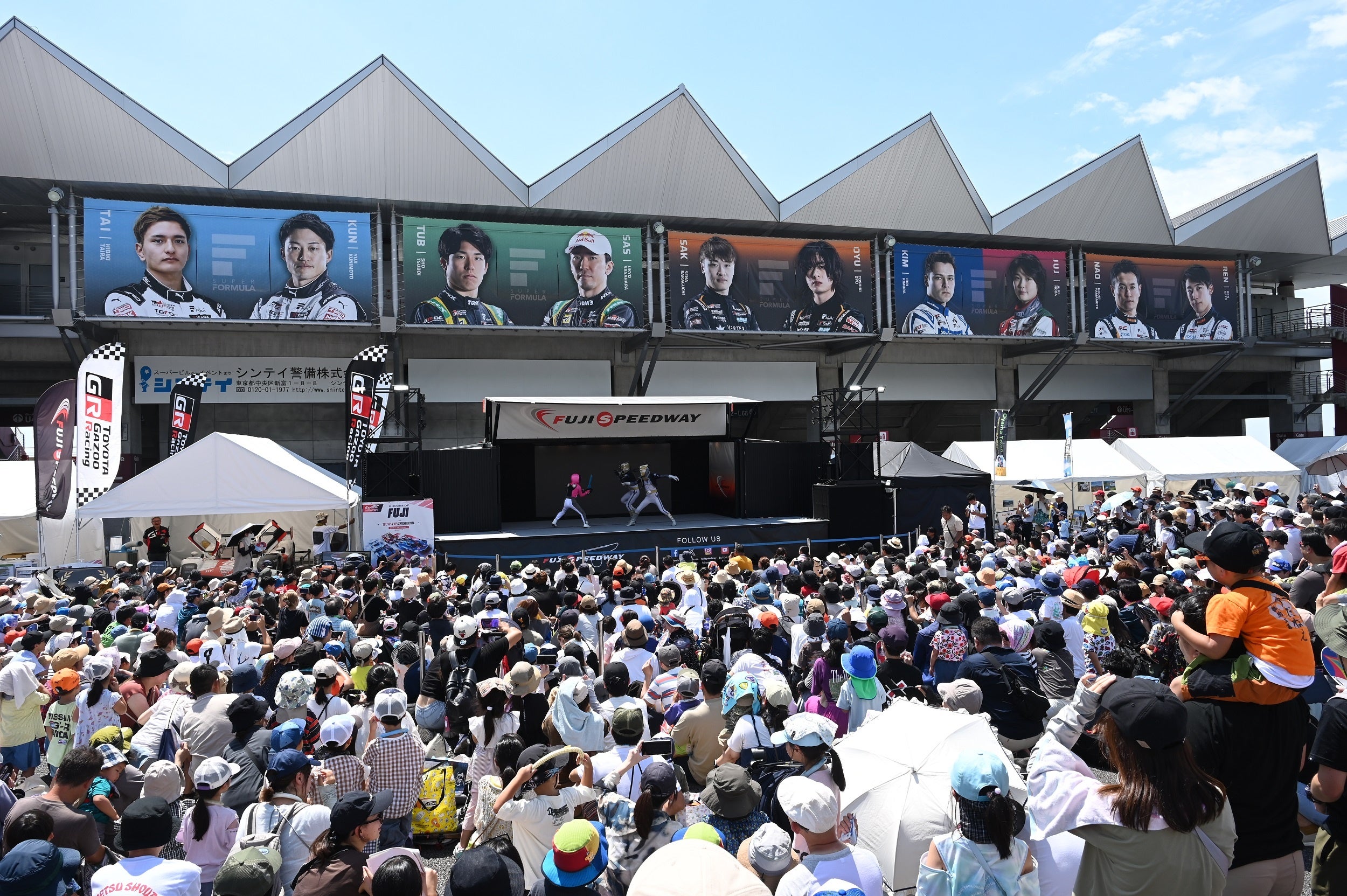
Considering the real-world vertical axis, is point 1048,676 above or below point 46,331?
below

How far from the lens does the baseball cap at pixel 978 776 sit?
7.75 ft

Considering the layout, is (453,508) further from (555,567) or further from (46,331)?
(46,331)

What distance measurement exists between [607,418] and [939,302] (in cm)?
1483

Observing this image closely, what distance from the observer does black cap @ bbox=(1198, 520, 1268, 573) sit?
9.78 ft

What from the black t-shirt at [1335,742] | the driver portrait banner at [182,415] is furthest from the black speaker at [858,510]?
the black t-shirt at [1335,742]

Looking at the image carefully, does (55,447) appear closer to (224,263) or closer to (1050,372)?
(224,263)

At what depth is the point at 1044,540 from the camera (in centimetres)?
1284

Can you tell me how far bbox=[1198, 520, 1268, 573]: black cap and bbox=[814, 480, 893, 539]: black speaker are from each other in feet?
53.3

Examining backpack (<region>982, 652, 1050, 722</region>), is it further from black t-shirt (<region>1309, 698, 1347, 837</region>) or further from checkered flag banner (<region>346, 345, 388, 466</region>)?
checkered flag banner (<region>346, 345, 388, 466</region>)

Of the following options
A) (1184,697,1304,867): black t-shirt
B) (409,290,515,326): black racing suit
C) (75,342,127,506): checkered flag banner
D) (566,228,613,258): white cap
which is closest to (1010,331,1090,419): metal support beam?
Answer: (566,228,613,258): white cap

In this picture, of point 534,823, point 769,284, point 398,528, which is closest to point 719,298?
point 769,284

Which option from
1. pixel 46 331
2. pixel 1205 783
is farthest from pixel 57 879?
pixel 46 331

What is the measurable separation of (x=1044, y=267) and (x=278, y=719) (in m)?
30.8

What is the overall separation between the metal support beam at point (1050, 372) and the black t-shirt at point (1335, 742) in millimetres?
29400
